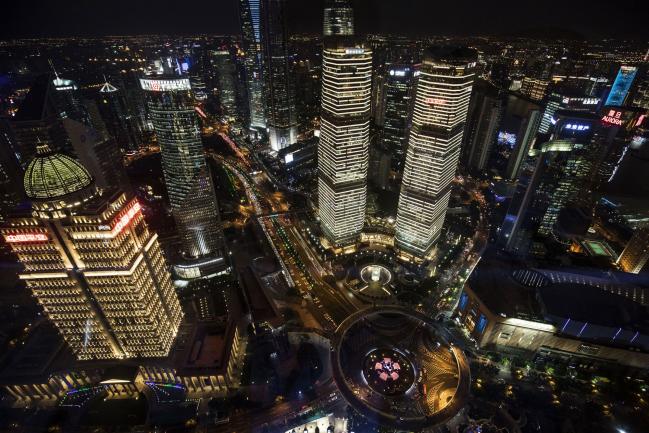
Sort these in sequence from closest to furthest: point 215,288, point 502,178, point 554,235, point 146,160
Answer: point 215,288 → point 554,235 → point 502,178 → point 146,160

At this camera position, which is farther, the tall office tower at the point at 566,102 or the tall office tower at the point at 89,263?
the tall office tower at the point at 566,102

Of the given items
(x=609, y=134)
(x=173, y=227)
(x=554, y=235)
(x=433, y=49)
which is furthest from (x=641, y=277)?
(x=173, y=227)

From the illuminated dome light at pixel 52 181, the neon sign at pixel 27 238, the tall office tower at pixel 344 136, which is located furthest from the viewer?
the tall office tower at pixel 344 136

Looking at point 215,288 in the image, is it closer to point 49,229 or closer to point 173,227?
point 173,227

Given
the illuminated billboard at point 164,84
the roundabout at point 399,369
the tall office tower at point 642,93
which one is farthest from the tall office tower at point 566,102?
the illuminated billboard at point 164,84

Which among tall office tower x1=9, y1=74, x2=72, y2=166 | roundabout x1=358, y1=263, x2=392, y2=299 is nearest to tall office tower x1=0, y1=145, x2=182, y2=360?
tall office tower x1=9, y1=74, x2=72, y2=166

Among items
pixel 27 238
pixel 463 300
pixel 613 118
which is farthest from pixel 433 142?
pixel 27 238

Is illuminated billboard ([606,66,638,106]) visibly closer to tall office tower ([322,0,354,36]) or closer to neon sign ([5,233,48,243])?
tall office tower ([322,0,354,36])

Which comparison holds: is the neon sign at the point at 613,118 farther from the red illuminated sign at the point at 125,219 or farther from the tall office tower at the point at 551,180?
the red illuminated sign at the point at 125,219
